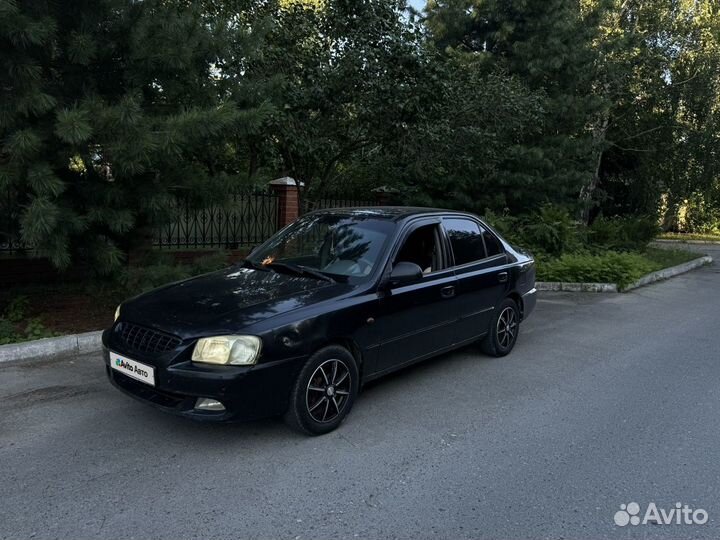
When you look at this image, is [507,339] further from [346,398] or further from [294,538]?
[294,538]

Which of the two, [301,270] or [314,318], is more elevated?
[301,270]

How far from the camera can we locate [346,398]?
402cm

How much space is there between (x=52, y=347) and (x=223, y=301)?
8.87ft

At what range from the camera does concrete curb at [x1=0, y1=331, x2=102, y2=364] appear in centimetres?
530

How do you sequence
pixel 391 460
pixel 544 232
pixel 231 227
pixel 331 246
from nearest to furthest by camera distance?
pixel 391 460 → pixel 331 246 → pixel 231 227 → pixel 544 232

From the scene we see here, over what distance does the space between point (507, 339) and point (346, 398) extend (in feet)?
8.66

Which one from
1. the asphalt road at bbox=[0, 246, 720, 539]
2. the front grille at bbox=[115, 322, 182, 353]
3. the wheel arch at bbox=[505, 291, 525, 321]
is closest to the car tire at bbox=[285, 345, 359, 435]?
the asphalt road at bbox=[0, 246, 720, 539]

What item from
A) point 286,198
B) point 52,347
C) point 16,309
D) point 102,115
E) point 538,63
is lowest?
point 52,347

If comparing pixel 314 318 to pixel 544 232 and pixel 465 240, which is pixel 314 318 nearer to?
pixel 465 240

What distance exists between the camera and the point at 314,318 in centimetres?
375

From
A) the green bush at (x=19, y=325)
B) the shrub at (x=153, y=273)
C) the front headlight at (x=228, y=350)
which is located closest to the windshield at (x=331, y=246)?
the front headlight at (x=228, y=350)

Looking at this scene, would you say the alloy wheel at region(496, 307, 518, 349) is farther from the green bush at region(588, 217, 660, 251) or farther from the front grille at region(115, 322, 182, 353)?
the green bush at region(588, 217, 660, 251)

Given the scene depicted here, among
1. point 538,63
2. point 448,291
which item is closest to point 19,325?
point 448,291

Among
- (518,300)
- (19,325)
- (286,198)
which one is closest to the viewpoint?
(19,325)
